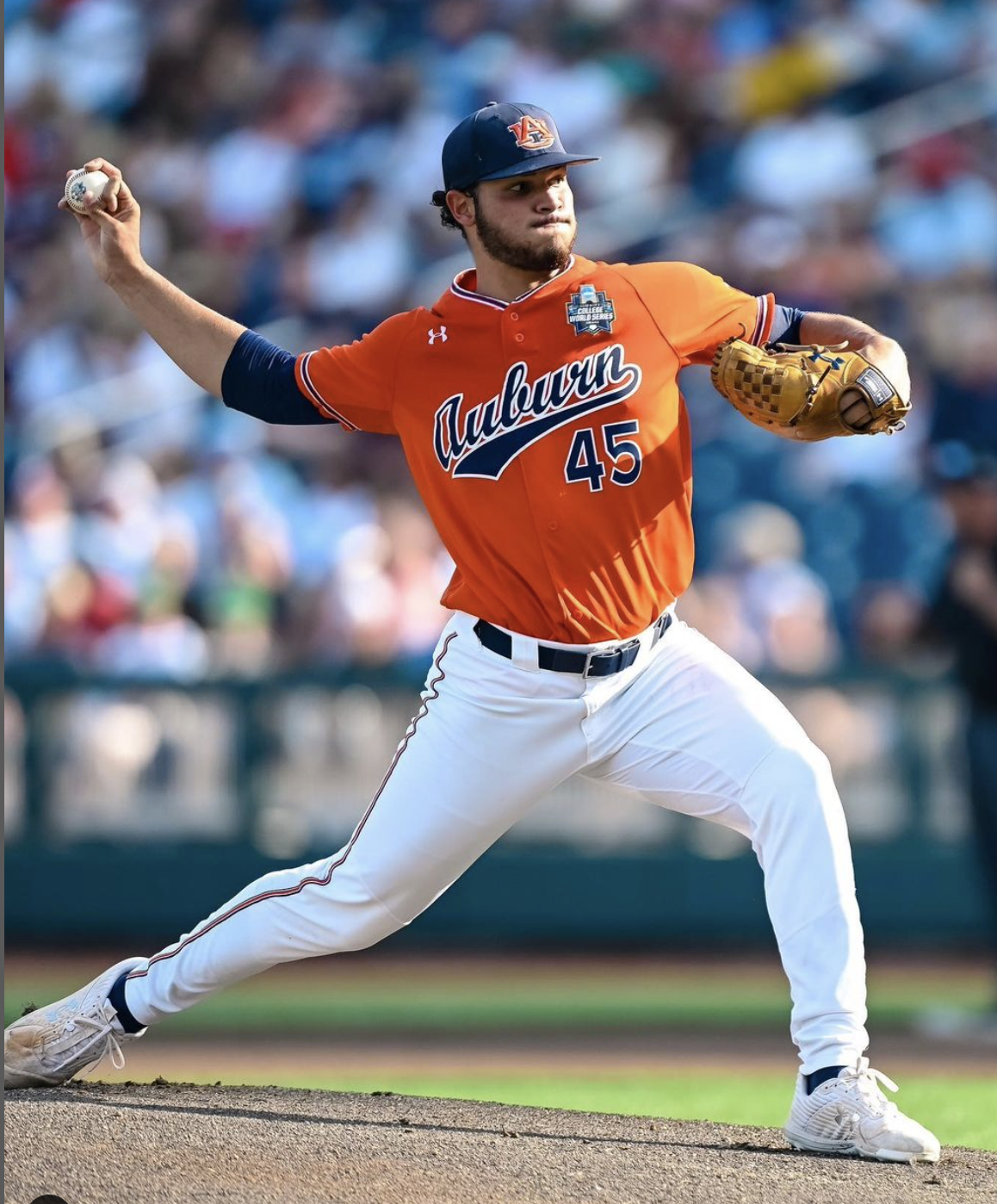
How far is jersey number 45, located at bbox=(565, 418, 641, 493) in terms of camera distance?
3.48 m

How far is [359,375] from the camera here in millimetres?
3674

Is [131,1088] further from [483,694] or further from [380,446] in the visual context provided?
[380,446]

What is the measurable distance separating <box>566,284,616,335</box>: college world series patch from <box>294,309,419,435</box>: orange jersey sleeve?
35cm

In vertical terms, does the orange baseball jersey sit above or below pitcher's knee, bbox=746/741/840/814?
above

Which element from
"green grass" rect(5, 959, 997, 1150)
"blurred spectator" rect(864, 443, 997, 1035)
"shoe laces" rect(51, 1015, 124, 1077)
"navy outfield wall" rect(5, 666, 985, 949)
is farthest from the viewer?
"navy outfield wall" rect(5, 666, 985, 949)

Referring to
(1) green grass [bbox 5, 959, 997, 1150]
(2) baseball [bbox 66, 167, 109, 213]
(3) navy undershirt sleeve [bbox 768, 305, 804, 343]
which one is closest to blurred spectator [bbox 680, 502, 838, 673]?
(1) green grass [bbox 5, 959, 997, 1150]

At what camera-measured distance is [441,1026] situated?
678 centimetres

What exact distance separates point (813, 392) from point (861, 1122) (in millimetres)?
1350

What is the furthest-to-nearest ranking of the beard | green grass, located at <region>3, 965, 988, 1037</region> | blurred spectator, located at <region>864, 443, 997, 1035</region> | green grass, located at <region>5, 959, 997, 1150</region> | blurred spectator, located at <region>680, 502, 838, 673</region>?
1. blurred spectator, located at <region>680, 502, 838, 673</region>
2. green grass, located at <region>3, 965, 988, 1037</region>
3. blurred spectator, located at <region>864, 443, 997, 1035</region>
4. green grass, located at <region>5, 959, 997, 1150</region>
5. the beard

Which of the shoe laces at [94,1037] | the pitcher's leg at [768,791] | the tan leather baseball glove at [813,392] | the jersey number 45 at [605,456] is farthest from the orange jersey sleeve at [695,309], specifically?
the shoe laces at [94,1037]

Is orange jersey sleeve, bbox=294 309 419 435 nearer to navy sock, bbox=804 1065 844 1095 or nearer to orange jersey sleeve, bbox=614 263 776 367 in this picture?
orange jersey sleeve, bbox=614 263 776 367

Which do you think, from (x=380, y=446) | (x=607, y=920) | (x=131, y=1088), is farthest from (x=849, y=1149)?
(x=380, y=446)

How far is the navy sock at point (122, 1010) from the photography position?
12.4 ft

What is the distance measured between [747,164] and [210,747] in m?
4.62
